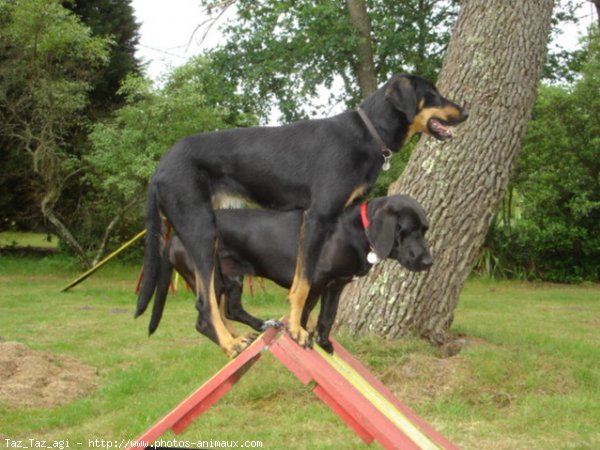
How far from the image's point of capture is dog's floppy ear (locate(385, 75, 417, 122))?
318cm

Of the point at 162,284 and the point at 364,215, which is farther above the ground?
the point at 364,215

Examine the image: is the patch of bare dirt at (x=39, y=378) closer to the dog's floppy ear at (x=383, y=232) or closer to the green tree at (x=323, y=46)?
the dog's floppy ear at (x=383, y=232)

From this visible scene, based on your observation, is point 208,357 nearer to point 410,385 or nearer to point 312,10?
point 410,385

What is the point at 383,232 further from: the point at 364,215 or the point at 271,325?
the point at 271,325

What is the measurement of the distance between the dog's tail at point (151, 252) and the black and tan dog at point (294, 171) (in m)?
0.01

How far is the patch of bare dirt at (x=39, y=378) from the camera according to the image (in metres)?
6.76

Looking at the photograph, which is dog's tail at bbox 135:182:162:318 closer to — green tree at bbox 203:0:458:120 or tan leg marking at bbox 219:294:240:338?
tan leg marking at bbox 219:294:240:338

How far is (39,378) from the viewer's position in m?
7.31

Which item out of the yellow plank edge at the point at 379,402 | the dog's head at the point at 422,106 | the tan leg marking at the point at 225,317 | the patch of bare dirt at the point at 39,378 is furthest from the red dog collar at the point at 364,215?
the patch of bare dirt at the point at 39,378

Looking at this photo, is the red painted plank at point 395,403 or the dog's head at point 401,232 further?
the red painted plank at point 395,403

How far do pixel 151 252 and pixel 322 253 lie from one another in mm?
801

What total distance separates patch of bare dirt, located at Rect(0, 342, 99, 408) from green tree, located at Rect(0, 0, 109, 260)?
10.1m

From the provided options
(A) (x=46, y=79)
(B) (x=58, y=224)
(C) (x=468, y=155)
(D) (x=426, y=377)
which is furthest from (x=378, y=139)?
(A) (x=46, y=79)

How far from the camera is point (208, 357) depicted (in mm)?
7953
